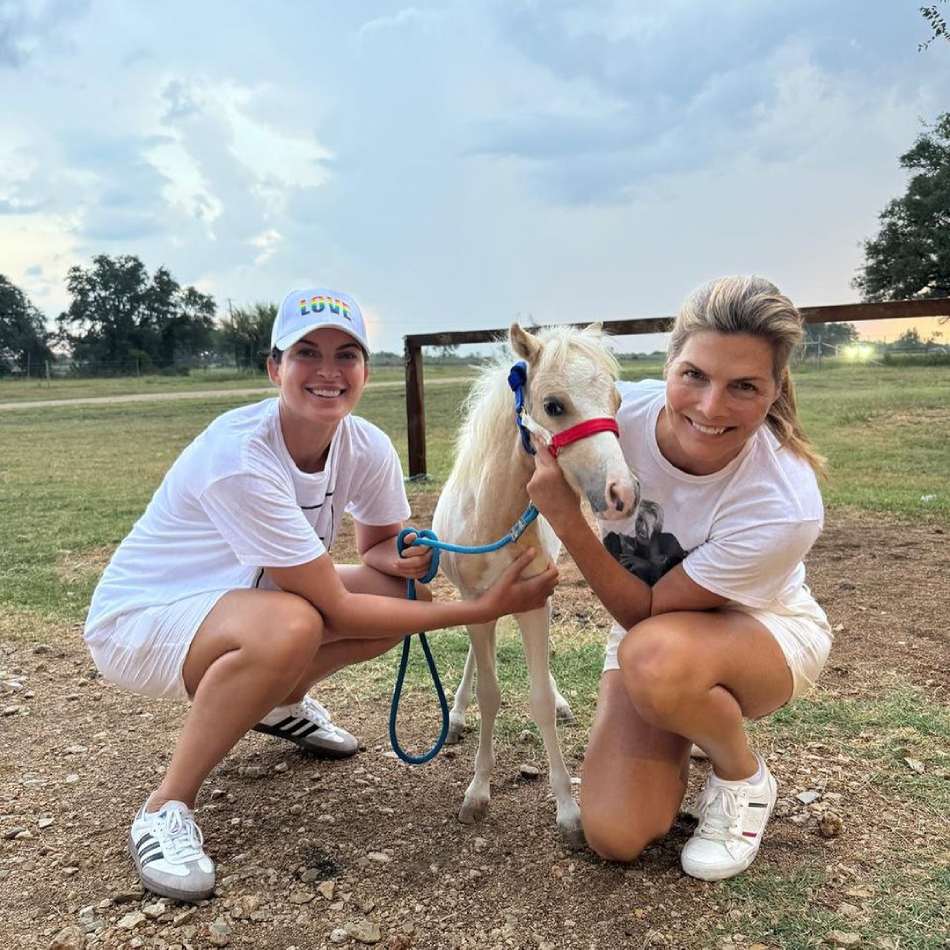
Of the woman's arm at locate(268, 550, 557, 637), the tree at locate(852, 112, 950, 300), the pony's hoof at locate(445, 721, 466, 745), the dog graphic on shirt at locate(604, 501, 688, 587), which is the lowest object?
the pony's hoof at locate(445, 721, 466, 745)

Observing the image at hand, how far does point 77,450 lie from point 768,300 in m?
13.0

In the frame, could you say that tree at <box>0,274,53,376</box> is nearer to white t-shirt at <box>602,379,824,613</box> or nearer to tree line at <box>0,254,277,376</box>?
tree line at <box>0,254,277,376</box>

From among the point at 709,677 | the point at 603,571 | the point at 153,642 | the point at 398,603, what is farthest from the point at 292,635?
the point at 709,677

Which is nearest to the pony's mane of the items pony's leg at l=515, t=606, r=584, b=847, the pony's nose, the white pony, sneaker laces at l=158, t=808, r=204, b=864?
the white pony

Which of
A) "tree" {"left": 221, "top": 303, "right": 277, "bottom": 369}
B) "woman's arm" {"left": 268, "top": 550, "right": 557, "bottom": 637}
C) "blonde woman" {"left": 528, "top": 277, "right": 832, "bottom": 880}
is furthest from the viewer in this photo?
"tree" {"left": 221, "top": 303, "right": 277, "bottom": 369}

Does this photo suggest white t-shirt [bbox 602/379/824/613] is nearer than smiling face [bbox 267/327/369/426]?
Yes

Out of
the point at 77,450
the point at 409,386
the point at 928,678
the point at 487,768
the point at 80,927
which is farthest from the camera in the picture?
the point at 77,450

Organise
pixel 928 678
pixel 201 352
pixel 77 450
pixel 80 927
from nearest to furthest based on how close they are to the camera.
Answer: pixel 80 927 → pixel 928 678 → pixel 77 450 → pixel 201 352

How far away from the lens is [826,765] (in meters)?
2.83

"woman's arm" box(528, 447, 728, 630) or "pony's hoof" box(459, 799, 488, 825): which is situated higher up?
"woman's arm" box(528, 447, 728, 630)

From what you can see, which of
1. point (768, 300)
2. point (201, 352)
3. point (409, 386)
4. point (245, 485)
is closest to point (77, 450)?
point (409, 386)

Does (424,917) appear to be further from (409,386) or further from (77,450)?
(77,450)

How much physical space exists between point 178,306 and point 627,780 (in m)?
50.8

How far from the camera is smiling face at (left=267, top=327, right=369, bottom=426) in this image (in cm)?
242
